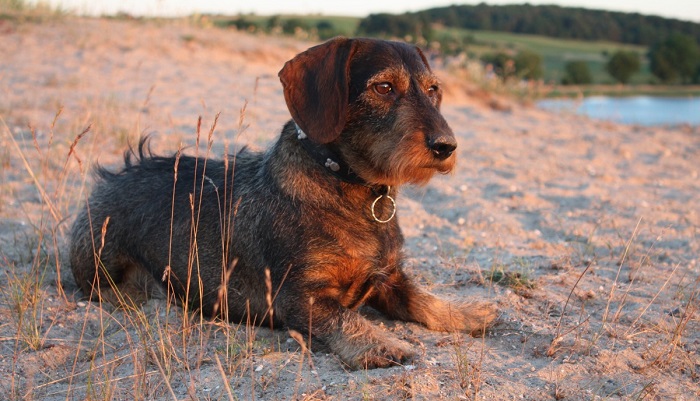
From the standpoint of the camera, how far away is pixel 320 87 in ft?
13.8

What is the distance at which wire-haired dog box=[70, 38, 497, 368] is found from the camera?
411 cm

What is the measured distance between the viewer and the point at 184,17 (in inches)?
918

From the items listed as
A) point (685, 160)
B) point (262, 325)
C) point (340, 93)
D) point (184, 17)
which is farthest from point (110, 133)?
point (184, 17)

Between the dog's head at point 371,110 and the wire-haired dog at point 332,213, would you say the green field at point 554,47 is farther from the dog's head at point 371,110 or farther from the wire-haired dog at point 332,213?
the dog's head at point 371,110

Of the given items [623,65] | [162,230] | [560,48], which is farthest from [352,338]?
[560,48]

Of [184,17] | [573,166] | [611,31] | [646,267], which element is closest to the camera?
[646,267]

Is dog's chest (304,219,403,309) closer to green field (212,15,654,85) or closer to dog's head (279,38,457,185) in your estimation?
dog's head (279,38,457,185)

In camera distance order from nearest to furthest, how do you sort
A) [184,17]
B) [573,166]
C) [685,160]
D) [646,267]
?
[646,267], [573,166], [685,160], [184,17]

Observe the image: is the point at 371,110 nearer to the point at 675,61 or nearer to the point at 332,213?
the point at 332,213

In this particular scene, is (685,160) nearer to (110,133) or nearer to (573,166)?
(573,166)

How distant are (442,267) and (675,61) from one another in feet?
172

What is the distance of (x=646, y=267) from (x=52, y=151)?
724 centimetres

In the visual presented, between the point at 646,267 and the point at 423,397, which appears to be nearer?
the point at 423,397

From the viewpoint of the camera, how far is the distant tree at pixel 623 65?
169 ft
